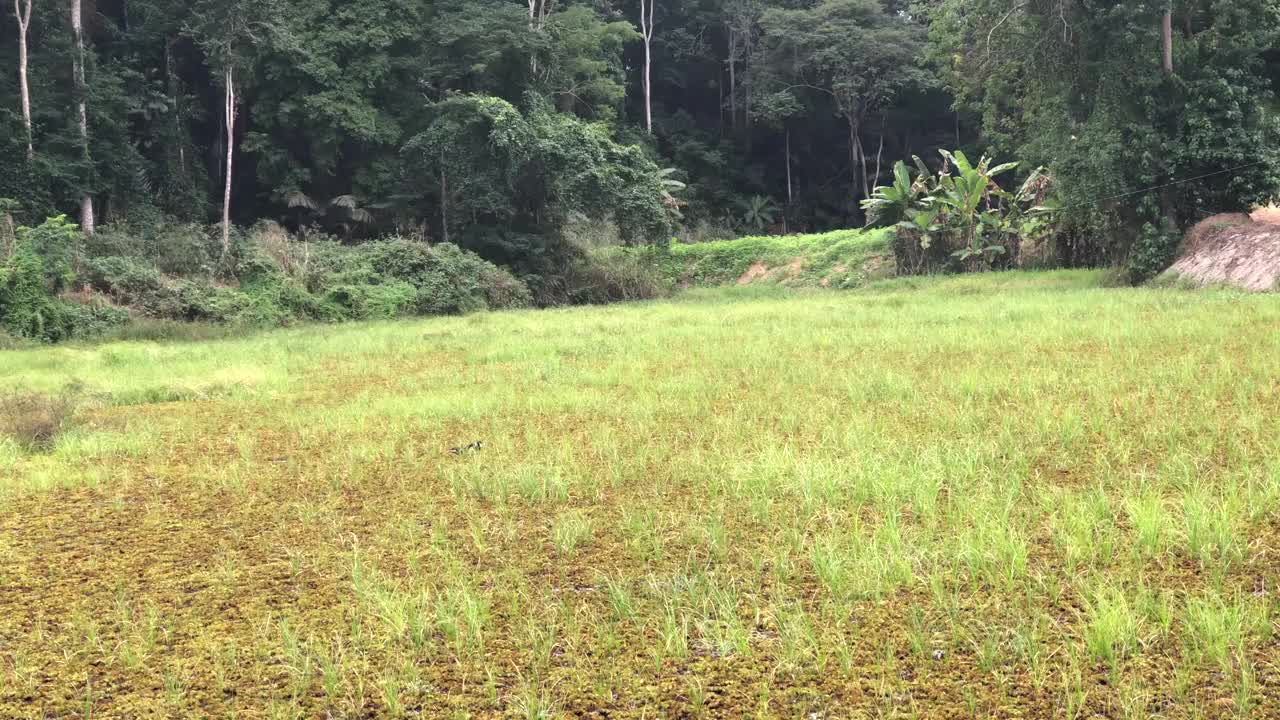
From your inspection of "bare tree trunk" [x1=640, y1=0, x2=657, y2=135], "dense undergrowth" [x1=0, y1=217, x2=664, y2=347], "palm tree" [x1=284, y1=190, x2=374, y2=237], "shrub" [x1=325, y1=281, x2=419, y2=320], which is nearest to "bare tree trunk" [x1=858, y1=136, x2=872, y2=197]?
"bare tree trunk" [x1=640, y1=0, x2=657, y2=135]

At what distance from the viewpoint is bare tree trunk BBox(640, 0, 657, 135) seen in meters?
39.7

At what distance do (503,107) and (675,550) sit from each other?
763 inches

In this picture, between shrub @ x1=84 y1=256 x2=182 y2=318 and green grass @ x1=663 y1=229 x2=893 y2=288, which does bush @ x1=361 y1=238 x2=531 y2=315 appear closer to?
shrub @ x1=84 y1=256 x2=182 y2=318

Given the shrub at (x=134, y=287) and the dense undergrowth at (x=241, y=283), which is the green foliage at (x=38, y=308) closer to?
the dense undergrowth at (x=241, y=283)

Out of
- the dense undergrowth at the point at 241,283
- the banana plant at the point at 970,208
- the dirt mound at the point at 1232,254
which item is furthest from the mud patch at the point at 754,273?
the dirt mound at the point at 1232,254

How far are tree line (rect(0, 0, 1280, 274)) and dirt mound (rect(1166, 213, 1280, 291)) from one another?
552 millimetres

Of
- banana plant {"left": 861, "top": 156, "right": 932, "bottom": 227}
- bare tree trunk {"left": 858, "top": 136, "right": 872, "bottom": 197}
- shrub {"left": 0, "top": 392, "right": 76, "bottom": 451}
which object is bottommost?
shrub {"left": 0, "top": 392, "right": 76, "bottom": 451}

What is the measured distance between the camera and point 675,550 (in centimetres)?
328

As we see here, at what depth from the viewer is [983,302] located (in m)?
13.5

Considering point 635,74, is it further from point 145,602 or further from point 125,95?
point 145,602

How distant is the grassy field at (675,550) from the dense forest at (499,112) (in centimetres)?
991

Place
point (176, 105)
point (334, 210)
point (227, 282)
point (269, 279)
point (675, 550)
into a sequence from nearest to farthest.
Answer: point (675, 550)
point (269, 279)
point (227, 282)
point (176, 105)
point (334, 210)

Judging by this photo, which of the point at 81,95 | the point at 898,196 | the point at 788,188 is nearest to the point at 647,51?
the point at 788,188

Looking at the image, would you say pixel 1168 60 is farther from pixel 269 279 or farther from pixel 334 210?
pixel 334 210
